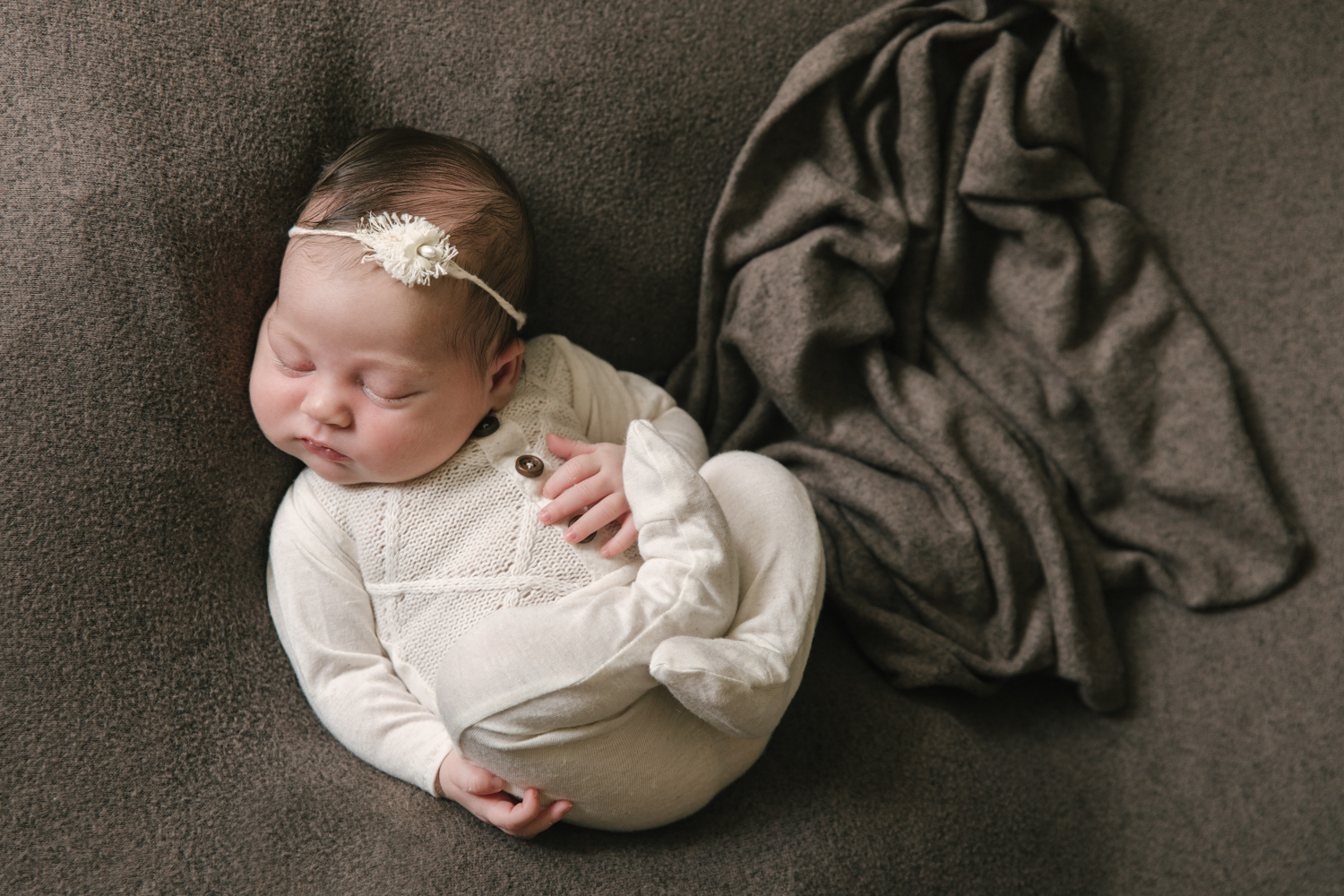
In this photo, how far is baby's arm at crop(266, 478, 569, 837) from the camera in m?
0.80

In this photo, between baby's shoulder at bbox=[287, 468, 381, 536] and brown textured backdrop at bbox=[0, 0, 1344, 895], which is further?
baby's shoulder at bbox=[287, 468, 381, 536]

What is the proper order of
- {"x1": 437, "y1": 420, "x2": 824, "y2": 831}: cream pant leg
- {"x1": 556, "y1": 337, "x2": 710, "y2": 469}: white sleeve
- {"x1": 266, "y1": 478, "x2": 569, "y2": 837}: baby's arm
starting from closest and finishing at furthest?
{"x1": 437, "y1": 420, "x2": 824, "y2": 831}: cream pant leg, {"x1": 266, "y1": 478, "x2": 569, "y2": 837}: baby's arm, {"x1": 556, "y1": 337, "x2": 710, "y2": 469}: white sleeve

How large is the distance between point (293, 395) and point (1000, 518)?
A: 783 mm

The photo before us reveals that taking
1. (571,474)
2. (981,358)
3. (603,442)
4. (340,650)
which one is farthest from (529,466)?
→ (981,358)

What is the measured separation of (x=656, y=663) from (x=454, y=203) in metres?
0.46

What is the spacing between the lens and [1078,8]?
967mm

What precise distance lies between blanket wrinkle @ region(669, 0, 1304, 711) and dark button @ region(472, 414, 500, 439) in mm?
309

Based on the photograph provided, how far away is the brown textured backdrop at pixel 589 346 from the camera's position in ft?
2.35

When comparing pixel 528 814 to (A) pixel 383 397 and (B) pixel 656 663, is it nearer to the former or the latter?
(B) pixel 656 663

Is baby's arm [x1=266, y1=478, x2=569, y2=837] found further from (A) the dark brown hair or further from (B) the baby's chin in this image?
(A) the dark brown hair

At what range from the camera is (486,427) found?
34.5 inches

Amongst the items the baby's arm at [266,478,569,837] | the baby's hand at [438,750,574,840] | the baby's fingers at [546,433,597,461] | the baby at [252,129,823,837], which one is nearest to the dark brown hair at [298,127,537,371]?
the baby at [252,129,823,837]

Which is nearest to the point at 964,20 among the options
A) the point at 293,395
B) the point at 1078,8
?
the point at 1078,8

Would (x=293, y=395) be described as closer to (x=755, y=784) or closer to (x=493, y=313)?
(x=493, y=313)
